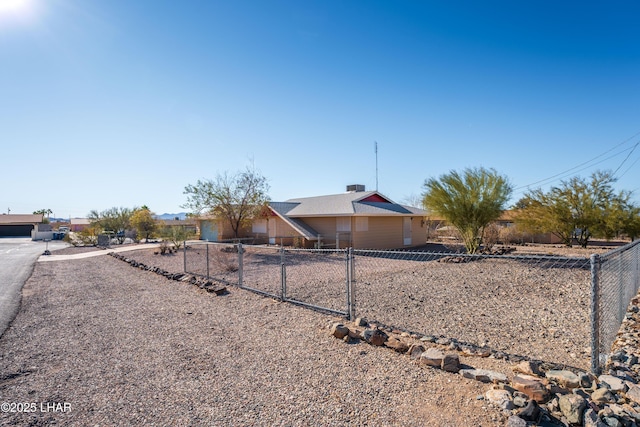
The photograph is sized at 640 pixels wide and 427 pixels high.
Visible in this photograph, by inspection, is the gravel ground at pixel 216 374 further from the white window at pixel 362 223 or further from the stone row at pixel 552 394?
the white window at pixel 362 223

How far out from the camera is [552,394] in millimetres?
3305

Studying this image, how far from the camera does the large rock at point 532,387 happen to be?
3244mm

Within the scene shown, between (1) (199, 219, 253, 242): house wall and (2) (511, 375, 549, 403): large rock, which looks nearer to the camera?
(2) (511, 375, 549, 403): large rock

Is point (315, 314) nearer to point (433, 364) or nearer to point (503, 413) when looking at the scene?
point (433, 364)

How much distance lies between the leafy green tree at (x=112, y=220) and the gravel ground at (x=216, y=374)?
28102mm

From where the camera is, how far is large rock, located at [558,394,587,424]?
9.57 feet

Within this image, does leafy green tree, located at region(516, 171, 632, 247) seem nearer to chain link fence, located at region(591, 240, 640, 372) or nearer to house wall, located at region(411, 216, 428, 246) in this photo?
house wall, located at region(411, 216, 428, 246)

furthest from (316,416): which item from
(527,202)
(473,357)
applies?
(527,202)

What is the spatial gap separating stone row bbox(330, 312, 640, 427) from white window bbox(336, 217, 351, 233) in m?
16.1

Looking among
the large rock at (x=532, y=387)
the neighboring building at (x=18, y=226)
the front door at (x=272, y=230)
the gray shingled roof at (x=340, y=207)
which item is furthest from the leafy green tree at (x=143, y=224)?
the neighboring building at (x=18, y=226)

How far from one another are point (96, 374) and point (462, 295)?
23.8ft

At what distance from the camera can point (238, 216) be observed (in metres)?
21.3

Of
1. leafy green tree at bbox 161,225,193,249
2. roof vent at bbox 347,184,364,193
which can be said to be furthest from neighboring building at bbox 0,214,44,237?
roof vent at bbox 347,184,364,193

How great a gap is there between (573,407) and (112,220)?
36351 millimetres
